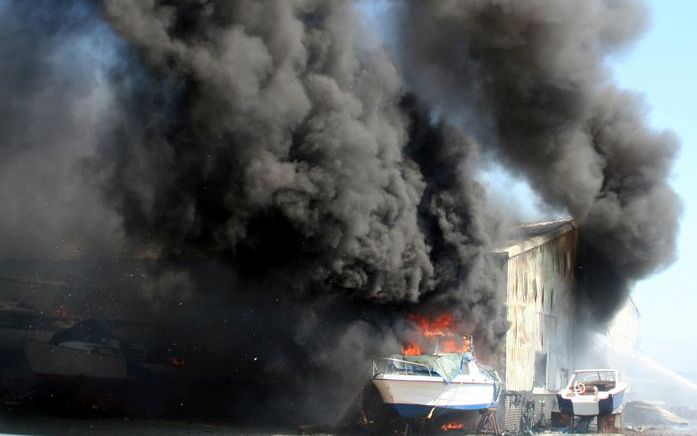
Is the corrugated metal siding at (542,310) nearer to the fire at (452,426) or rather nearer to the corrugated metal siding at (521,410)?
the corrugated metal siding at (521,410)

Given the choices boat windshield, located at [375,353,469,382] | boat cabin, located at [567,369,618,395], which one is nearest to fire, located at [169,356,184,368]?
boat windshield, located at [375,353,469,382]

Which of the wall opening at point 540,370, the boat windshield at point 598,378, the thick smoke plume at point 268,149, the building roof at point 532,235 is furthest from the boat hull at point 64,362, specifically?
the boat windshield at point 598,378

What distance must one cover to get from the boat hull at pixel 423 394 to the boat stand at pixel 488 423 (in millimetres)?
1885

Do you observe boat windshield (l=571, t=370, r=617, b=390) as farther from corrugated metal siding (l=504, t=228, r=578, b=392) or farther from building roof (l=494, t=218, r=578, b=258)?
building roof (l=494, t=218, r=578, b=258)

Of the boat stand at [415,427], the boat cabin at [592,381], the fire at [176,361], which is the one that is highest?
the boat cabin at [592,381]

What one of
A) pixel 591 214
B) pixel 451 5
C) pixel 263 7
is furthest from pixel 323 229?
pixel 591 214

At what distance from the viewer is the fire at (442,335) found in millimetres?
26750

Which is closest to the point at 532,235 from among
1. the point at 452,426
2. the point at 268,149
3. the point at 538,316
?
the point at 538,316

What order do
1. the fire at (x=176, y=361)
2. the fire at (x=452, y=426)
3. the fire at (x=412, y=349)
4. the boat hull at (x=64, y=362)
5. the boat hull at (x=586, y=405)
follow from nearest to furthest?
the boat hull at (x=64, y=362), the fire at (x=412, y=349), the fire at (x=452, y=426), the fire at (x=176, y=361), the boat hull at (x=586, y=405)

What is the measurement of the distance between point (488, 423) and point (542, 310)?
6.82 meters

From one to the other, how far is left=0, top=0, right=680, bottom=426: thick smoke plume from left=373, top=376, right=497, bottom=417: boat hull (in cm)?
231

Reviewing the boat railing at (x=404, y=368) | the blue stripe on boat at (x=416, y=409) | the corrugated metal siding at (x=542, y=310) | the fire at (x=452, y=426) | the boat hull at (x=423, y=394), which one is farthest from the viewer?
the corrugated metal siding at (x=542, y=310)

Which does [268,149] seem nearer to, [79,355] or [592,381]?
[79,355]

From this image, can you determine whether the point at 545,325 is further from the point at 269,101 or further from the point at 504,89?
the point at 269,101
